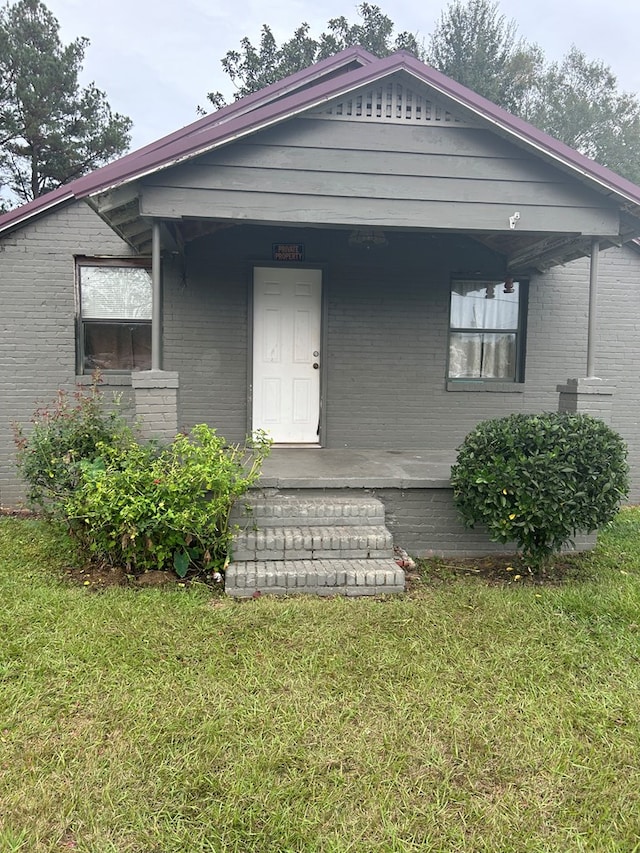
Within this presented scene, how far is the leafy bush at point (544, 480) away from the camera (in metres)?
4.13

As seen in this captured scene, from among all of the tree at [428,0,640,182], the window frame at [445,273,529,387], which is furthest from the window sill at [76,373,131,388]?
the tree at [428,0,640,182]

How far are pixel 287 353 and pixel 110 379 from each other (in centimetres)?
205

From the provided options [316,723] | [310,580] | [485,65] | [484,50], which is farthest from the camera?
[484,50]

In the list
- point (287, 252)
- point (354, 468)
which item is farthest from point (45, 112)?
point (354, 468)

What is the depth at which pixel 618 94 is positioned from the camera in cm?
2686

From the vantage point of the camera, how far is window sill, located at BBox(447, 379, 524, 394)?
22.7ft

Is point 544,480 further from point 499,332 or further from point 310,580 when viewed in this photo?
point 499,332

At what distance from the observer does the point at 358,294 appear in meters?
6.73

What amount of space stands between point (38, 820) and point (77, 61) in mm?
18739

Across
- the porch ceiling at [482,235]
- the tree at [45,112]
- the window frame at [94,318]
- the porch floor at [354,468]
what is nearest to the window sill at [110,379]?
the window frame at [94,318]

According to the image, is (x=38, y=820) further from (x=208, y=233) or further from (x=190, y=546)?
(x=208, y=233)

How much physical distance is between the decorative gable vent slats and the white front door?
2.19 m

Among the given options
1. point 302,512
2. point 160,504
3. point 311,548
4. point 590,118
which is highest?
point 590,118

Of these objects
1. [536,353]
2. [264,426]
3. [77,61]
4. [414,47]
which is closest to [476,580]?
[264,426]
